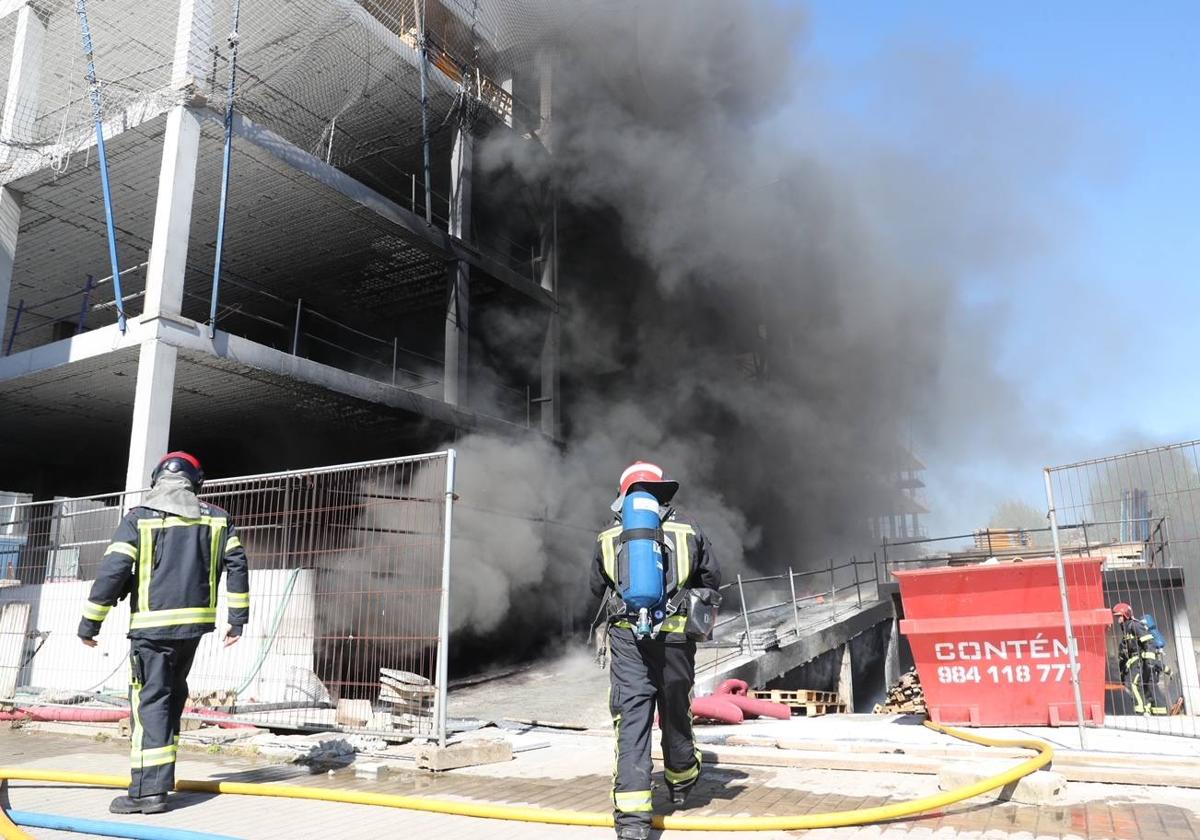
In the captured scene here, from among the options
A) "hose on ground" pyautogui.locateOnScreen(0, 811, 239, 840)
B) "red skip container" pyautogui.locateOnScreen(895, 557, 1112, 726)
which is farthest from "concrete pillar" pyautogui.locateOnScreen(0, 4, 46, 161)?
"red skip container" pyautogui.locateOnScreen(895, 557, 1112, 726)

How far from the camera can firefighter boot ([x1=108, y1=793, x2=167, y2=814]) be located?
2.91 meters

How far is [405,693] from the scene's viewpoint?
466cm

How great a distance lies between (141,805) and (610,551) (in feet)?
6.40

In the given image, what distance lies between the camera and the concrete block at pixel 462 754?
12.1 ft

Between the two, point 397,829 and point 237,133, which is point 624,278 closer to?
point 237,133

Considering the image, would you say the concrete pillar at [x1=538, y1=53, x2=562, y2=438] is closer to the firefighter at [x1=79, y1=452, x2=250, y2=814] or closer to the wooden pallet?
the wooden pallet

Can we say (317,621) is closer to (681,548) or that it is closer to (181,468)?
(181,468)

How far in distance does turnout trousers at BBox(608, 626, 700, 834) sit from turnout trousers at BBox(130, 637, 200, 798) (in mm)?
1688

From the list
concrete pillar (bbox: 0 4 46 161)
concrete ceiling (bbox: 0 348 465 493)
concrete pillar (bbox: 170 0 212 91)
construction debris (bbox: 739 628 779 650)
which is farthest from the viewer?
concrete pillar (bbox: 0 4 46 161)

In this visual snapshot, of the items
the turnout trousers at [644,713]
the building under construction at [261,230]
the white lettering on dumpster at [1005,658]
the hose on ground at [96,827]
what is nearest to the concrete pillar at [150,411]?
the building under construction at [261,230]

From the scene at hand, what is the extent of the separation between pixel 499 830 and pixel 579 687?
532 cm

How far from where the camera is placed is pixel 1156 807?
9.06 ft

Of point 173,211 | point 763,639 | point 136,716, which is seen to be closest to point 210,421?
point 173,211

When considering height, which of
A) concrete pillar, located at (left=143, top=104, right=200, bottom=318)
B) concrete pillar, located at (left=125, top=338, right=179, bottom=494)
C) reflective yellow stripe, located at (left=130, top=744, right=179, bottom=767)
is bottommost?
reflective yellow stripe, located at (left=130, top=744, right=179, bottom=767)
